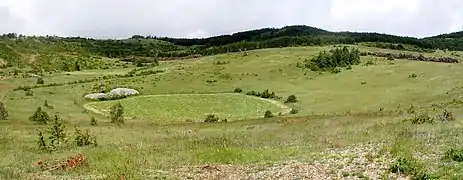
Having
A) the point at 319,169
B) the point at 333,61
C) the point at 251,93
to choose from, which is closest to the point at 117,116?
the point at 251,93

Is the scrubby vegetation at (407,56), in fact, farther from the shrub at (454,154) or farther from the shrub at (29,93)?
the shrub at (454,154)

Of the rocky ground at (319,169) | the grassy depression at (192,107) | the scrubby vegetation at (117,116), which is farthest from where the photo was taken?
the grassy depression at (192,107)

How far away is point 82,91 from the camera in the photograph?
10900cm

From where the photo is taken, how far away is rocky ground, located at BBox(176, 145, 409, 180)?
84.3 ft

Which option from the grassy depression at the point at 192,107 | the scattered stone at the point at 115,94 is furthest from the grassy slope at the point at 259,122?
the grassy depression at the point at 192,107

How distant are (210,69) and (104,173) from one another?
128214 mm

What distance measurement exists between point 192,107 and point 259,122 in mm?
30111

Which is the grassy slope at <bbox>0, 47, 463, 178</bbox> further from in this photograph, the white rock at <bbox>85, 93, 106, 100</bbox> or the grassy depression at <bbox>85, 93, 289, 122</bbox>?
the grassy depression at <bbox>85, 93, 289, 122</bbox>

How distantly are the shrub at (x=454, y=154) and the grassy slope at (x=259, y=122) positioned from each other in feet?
2.15

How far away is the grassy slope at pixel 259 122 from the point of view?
32.6 meters

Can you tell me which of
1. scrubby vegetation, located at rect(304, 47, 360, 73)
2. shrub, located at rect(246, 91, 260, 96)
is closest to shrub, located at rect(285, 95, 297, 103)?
shrub, located at rect(246, 91, 260, 96)

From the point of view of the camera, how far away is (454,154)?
1020 inches

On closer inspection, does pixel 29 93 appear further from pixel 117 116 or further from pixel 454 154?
pixel 454 154

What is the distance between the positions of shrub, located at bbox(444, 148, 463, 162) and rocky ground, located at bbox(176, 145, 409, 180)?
2.59m
